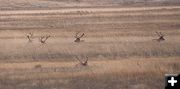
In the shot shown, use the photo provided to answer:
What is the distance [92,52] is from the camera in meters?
32.8

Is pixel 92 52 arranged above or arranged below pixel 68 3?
below

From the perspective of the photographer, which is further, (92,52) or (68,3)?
(68,3)

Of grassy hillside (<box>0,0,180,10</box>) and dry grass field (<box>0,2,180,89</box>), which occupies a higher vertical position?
grassy hillside (<box>0,0,180,10</box>)

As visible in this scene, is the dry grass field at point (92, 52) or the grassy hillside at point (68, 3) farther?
the grassy hillside at point (68, 3)

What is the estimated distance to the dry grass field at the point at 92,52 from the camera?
24969 mm

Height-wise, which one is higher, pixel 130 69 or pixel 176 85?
pixel 176 85

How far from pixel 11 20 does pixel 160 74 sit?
101 feet

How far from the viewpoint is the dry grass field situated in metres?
25.0

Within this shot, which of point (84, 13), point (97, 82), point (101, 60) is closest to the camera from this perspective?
point (97, 82)

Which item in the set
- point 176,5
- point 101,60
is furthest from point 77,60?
point 176,5

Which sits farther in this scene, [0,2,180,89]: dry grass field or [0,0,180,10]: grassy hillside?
[0,0,180,10]: grassy hillside

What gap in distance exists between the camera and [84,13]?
58.1 m

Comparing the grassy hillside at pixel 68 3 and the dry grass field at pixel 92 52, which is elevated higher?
the grassy hillside at pixel 68 3

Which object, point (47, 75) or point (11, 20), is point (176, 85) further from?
point (11, 20)
